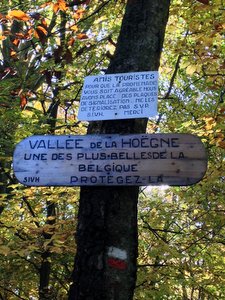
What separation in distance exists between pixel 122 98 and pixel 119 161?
38 centimetres

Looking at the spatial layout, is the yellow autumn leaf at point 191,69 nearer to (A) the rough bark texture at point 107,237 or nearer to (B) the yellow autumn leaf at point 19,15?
(B) the yellow autumn leaf at point 19,15

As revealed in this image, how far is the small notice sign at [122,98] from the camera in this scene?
77.6 inches

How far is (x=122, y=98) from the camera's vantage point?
202 centimetres

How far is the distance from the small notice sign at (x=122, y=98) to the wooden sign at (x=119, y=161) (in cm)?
16

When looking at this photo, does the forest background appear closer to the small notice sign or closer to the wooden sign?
the small notice sign

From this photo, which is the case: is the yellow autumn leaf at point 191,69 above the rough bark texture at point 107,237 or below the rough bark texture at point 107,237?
above

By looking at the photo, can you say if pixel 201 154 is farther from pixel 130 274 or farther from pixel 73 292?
pixel 73 292

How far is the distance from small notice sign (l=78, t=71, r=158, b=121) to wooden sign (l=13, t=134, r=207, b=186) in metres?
0.16

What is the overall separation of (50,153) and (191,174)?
0.71 m

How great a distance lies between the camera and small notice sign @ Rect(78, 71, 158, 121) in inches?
77.6

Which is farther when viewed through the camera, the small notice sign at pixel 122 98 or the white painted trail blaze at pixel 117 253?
the small notice sign at pixel 122 98

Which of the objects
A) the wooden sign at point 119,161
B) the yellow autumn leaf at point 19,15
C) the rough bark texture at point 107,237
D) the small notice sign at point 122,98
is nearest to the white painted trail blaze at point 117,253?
the rough bark texture at point 107,237

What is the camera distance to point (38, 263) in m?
6.30

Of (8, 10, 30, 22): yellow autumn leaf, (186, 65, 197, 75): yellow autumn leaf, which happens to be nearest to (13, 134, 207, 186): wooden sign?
(8, 10, 30, 22): yellow autumn leaf
